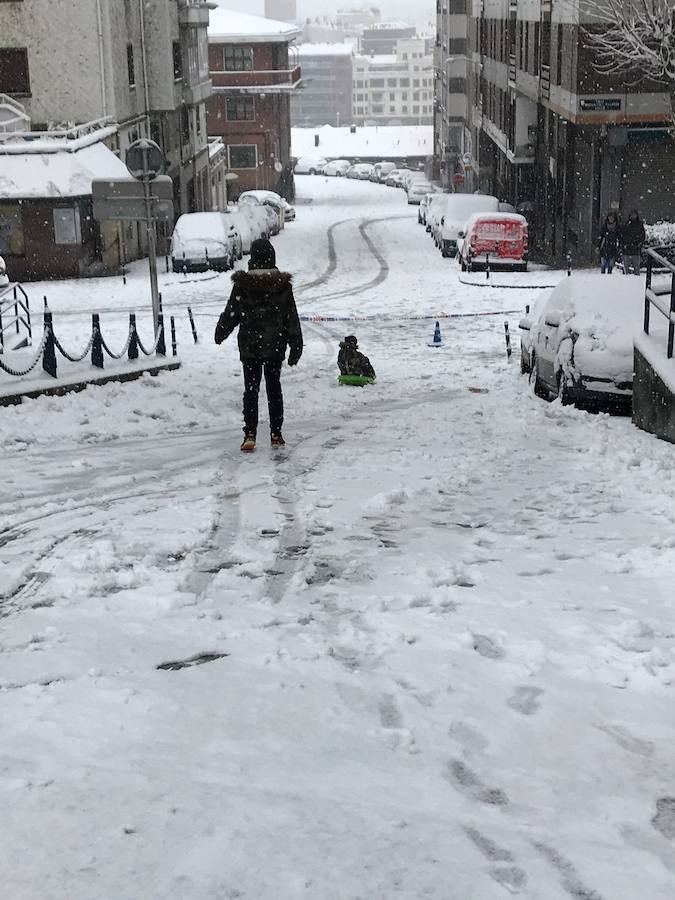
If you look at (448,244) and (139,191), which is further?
(448,244)

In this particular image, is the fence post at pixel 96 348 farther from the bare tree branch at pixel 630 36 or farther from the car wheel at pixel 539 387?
the bare tree branch at pixel 630 36

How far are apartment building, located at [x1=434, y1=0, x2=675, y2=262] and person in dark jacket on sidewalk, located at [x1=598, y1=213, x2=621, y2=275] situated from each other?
4.77 metres

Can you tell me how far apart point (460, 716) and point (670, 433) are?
5.57 meters

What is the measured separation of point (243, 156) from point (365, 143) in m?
93.0

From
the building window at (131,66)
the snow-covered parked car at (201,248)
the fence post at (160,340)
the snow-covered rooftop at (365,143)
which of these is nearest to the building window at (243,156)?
the building window at (131,66)

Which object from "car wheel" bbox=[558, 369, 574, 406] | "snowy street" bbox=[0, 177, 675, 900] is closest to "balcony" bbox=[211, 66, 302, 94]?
"car wheel" bbox=[558, 369, 574, 406]

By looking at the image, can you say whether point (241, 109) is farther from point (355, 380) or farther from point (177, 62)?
point (355, 380)

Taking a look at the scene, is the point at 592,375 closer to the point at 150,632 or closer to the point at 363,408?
the point at 363,408

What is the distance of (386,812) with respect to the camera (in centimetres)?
376

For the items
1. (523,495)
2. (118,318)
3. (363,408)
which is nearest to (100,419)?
(363,408)

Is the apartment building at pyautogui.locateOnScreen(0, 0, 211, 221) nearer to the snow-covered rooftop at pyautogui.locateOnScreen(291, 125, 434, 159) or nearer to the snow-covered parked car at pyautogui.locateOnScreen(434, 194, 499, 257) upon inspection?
the snow-covered parked car at pyautogui.locateOnScreen(434, 194, 499, 257)

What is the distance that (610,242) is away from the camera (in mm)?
27188

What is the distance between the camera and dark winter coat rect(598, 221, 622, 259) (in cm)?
2723

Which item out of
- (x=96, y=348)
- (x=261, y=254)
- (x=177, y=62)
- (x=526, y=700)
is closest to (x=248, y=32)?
(x=177, y=62)
